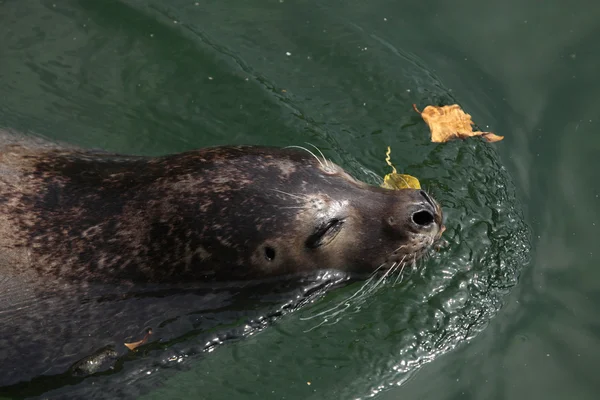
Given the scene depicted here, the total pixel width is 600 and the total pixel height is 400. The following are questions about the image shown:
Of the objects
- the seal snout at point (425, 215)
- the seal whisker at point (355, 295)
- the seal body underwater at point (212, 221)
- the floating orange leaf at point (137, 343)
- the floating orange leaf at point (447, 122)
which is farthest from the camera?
the floating orange leaf at point (447, 122)

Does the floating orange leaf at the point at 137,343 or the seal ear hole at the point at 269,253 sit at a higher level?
the seal ear hole at the point at 269,253

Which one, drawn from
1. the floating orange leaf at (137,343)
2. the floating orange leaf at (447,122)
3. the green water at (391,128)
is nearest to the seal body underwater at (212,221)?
the floating orange leaf at (137,343)

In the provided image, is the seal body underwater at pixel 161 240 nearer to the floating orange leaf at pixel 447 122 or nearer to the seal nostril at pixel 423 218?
the seal nostril at pixel 423 218

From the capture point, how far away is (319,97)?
7652 millimetres

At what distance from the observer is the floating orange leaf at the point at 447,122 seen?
24.5 feet

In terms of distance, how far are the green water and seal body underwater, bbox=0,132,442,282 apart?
77 centimetres

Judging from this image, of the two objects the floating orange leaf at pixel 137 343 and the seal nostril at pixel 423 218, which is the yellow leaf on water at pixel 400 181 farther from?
the floating orange leaf at pixel 137 343

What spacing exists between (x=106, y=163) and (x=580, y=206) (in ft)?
13.1

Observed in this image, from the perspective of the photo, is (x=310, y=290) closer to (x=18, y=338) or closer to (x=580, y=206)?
(x=18, y=338)

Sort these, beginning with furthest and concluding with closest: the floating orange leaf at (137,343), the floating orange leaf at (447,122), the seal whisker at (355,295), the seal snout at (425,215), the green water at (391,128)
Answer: the floating orange leaf at (447,122) → the green water at (391,128) → the seal whisker at (355,295) → the floating orange leaf at (137,343) → the seal snout at (425,215)

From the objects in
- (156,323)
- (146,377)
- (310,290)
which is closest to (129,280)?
(156,323)

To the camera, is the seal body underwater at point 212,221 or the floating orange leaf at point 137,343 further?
the floating orange leaf at point 137,343

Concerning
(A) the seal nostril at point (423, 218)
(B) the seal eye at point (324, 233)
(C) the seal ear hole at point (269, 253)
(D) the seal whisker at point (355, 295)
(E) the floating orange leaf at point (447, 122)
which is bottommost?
(D) the seal whisker at point (355, 295)

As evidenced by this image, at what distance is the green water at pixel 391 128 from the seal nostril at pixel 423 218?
36.0 inches
